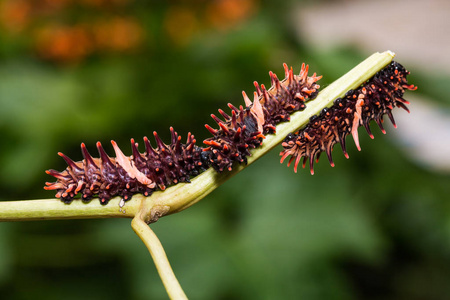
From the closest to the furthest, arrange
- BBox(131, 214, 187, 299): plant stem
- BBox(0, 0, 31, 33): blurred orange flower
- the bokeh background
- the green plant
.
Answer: BBox(131, 214, 187, 299): plant stem
the green plant
the bokeh background
BBox(0, 0, 31, 33): blurred orange flower

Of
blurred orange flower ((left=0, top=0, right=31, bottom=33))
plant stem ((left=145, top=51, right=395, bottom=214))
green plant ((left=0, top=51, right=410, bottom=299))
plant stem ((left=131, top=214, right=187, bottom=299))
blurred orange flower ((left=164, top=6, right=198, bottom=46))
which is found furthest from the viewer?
blurred orange flower ((left=164, top=6, right=198, bottom=46))

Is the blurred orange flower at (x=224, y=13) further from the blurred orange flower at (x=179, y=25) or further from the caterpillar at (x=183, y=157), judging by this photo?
the caterpillar at (x=183, y=157)

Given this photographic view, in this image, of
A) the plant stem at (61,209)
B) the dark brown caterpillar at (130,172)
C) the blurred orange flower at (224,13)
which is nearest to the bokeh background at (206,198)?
the blurred orange flower at (224,13)

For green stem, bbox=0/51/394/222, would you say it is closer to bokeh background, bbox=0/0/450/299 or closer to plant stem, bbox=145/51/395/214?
plant stem, bbox=145/51/395/214

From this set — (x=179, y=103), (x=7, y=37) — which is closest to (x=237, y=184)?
(x=179, y=103)

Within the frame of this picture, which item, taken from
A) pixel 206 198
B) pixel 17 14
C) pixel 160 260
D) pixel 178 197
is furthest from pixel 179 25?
pixel 160 260

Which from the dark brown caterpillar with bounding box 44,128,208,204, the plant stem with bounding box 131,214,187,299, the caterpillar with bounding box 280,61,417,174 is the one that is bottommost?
the plant stem with bounding box 131,214,187,299

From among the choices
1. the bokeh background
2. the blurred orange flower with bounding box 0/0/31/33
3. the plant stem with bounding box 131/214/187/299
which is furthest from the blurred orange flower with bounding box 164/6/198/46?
the plant stem with bounding box 131/214/187/299

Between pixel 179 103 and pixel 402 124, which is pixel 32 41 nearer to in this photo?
pixel 179 103
